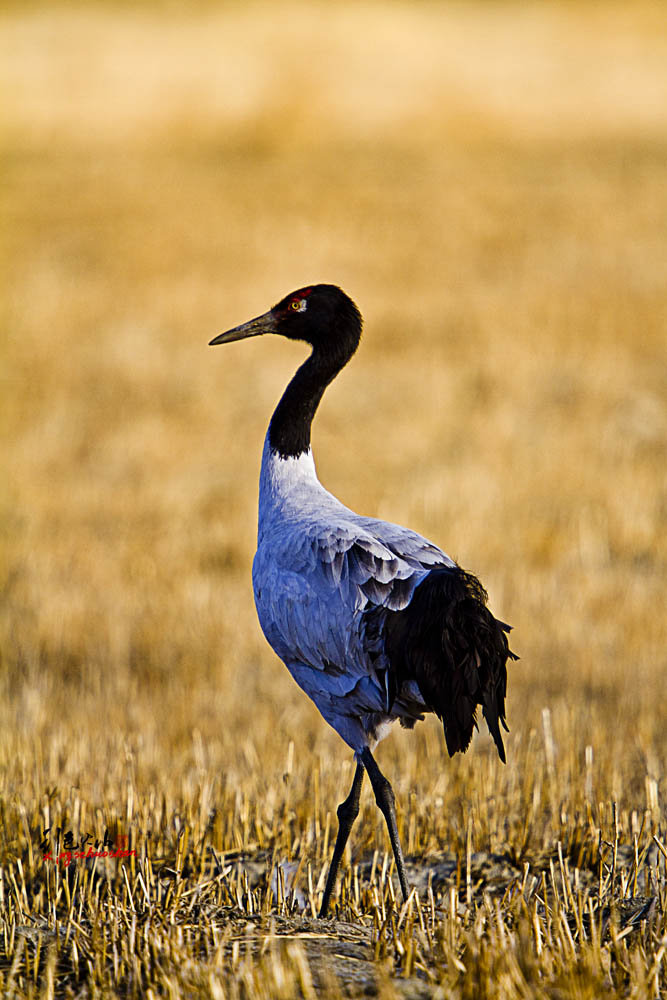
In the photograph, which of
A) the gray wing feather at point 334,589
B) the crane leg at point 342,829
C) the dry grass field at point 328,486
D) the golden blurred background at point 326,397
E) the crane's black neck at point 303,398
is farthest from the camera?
the golden blurred background at point 326,397

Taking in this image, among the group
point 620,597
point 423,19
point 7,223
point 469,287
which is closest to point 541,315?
point 469,287

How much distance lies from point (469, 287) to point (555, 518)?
1025 centimetres

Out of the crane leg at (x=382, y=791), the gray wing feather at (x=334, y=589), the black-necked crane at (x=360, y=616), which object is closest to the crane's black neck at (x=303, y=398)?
the black-necked crane at (x=360, y=616)

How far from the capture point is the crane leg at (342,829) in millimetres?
4289

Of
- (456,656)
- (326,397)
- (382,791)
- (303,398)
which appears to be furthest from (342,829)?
(326,397)

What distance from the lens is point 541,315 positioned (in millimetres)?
19219

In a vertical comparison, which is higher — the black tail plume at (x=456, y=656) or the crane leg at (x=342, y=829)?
the black tail plume at (x=456, y=656)

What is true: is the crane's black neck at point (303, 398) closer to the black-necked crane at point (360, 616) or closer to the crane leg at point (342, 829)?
the black-necked crane at point (360, 616)

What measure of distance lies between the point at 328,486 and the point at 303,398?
7862 millimetres

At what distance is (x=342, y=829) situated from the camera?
14.8ft

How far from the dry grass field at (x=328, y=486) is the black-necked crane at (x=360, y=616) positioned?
0.62m

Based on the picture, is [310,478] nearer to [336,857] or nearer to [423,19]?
[336,857]

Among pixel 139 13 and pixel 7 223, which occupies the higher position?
pixel 139 13

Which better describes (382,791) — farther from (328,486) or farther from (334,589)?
(328,486)
